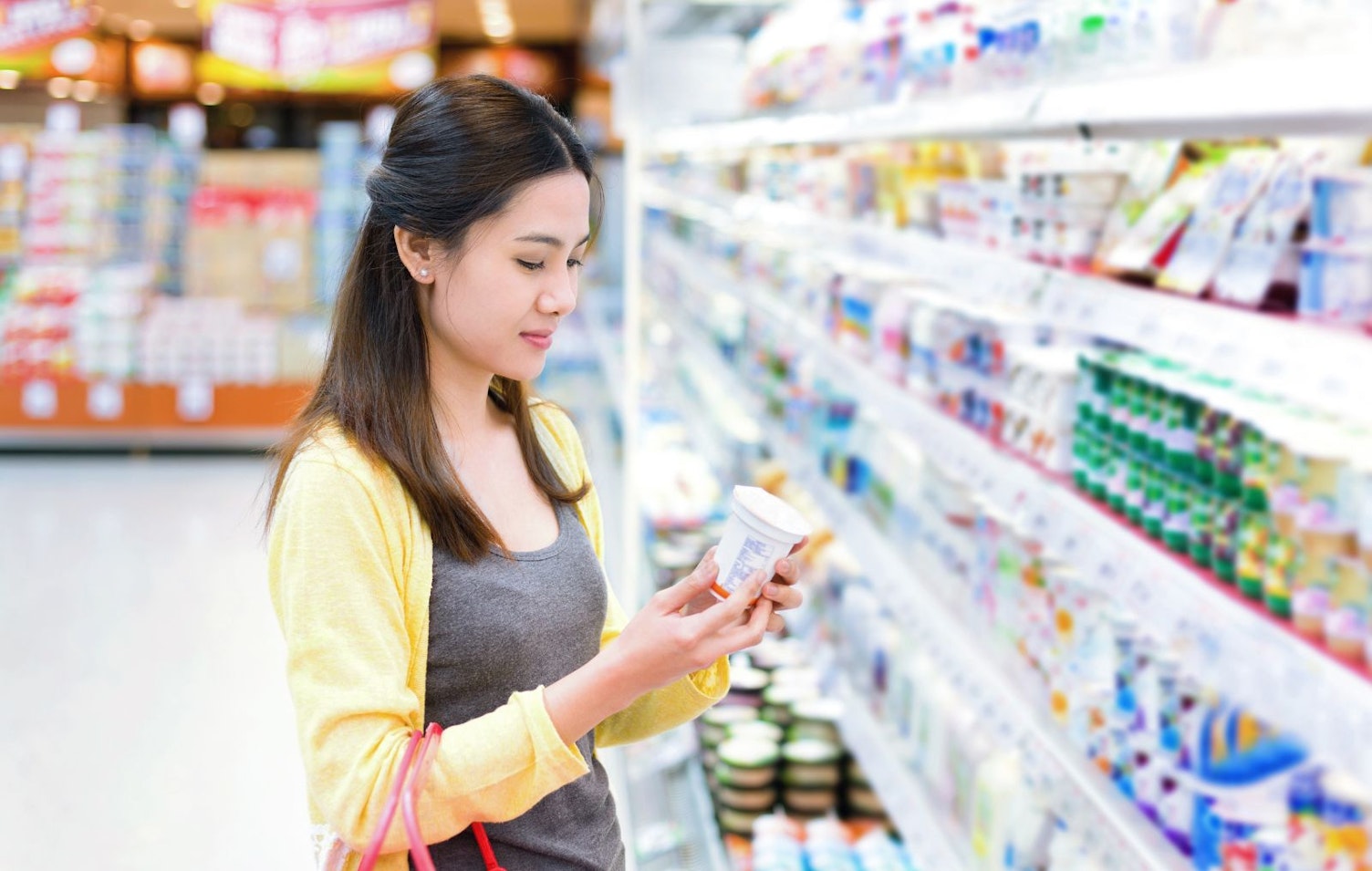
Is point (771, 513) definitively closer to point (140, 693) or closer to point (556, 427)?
point (556, 427)

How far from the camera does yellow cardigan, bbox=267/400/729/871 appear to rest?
1.19 meters

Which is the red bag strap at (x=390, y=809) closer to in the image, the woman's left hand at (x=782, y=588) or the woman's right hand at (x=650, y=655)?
the woman's right hand at (x=650, y=655)

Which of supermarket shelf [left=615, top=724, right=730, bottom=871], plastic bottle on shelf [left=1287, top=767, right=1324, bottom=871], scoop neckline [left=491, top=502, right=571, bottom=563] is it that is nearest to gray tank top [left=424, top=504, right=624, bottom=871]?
scoop neckline [left=491, top=502, right=571, bottom=563]

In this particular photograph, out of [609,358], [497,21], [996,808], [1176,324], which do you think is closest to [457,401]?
[1176,324]

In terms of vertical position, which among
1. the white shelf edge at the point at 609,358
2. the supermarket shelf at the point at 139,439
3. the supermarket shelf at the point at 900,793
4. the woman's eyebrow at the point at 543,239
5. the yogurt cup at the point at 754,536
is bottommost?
the supermarket shelf at the point at 139,439

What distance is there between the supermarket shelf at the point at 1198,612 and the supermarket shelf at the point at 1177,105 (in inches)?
16.9

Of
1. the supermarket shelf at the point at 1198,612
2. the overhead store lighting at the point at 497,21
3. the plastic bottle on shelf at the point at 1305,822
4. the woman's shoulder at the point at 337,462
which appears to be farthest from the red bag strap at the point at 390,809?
the overhead store lighting at the point at 497,21

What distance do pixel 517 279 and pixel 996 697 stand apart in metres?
0.94

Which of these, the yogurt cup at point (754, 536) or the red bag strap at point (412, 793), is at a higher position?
the yogurt cup at point (754, 536)

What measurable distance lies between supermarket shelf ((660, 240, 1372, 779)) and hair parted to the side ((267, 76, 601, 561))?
0.66m

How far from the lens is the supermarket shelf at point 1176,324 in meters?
1.07

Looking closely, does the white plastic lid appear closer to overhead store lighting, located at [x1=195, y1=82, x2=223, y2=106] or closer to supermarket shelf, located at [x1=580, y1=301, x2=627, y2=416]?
supermarket shelf, located at [x1=580, y1=301, x2=627, y2=416]

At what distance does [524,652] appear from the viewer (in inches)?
54.2

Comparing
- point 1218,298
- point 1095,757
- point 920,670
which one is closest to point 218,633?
point 920,670
